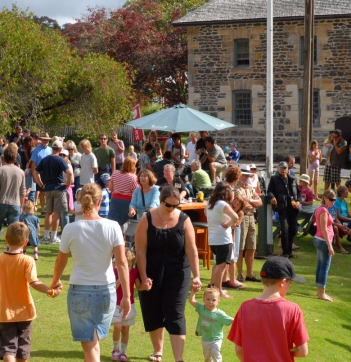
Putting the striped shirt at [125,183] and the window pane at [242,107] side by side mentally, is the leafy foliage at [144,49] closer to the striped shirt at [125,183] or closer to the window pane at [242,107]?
the window pane at [242,107]

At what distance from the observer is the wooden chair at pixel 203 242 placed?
41.7 feet

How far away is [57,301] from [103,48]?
33.6 metres

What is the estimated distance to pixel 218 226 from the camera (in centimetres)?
1012

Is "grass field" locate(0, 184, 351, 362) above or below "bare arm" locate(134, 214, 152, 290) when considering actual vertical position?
below

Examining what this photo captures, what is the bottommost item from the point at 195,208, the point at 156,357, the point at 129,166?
the point at 156,357

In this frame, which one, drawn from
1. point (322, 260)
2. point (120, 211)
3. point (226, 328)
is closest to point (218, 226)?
point (226, 328)

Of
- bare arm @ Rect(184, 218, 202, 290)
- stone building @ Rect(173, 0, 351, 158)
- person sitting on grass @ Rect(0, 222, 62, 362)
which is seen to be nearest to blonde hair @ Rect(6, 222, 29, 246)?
person sitting on grass @ Rect(0, 222, 62, 362)

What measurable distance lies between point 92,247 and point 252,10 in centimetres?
2926

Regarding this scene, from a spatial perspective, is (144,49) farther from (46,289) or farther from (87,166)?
(46,289)

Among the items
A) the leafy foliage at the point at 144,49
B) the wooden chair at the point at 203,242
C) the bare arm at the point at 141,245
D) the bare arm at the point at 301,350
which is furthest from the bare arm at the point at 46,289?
the leafy foliage at the point at 144,49

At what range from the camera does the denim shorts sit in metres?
6.21

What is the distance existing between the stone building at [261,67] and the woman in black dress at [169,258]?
2680 cm

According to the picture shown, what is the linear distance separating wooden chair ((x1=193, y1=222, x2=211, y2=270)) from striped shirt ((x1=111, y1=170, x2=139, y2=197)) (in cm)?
142

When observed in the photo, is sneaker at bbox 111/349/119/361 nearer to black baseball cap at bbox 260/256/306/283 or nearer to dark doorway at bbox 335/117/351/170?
black baseball cap at bbox 260/256/306/283
